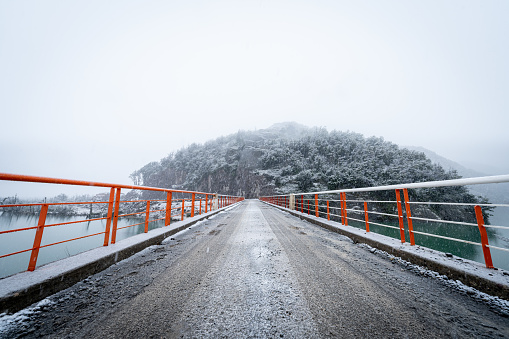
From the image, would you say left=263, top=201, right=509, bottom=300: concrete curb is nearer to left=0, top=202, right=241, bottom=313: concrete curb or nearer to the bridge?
the bridge

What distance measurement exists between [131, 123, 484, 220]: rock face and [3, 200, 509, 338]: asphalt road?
100 feet

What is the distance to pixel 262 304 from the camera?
62.6 inches

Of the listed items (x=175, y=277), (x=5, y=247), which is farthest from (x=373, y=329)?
(x=5, y=247)

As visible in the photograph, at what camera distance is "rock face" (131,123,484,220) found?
1163 inches

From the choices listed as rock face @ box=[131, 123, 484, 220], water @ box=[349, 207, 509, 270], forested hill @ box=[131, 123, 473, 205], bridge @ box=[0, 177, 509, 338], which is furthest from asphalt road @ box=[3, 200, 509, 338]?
rock face @ box=[131, 123, 484, 220]

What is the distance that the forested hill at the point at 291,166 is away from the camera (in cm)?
3031

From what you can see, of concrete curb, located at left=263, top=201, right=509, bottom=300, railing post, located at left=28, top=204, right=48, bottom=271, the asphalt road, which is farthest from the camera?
railing post, located at left=28, top=204, right=48, bottom=271

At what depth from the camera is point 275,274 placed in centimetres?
219

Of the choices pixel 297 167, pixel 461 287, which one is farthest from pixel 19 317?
pixel 297 167

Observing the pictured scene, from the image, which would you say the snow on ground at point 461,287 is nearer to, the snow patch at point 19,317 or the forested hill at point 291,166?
the snow patch at point 19,317

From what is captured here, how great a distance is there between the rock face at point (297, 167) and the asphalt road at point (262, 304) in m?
30.6

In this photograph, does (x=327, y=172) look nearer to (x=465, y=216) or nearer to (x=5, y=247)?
(x=465, y=216)

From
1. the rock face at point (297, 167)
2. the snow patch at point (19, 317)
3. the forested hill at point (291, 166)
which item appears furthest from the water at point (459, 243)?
the snow patch at point (19, 317)

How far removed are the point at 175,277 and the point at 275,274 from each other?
1.11 metres
